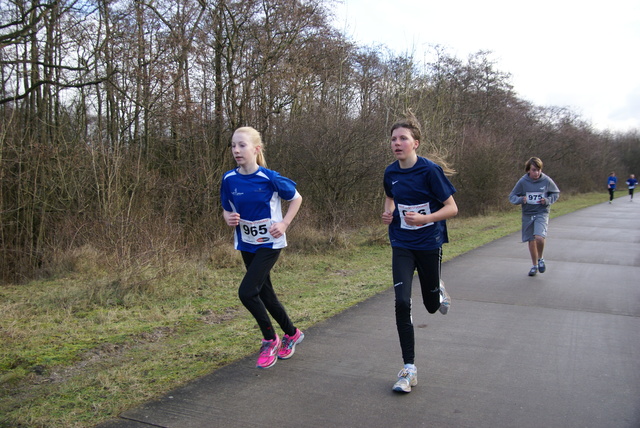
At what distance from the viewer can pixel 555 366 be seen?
436cm

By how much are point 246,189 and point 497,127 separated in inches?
1206

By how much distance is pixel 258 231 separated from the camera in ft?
14.1

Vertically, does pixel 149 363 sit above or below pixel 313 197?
below

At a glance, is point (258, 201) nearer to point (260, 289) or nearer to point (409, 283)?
point (260, 289)

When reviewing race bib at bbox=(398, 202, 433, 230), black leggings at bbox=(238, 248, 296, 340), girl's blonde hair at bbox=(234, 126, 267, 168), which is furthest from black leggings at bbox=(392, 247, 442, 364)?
girl's blonde hair at bbox=(234, 126, 267, 168)

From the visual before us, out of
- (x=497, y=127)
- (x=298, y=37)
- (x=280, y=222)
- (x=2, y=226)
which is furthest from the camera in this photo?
(x=497, y=127)

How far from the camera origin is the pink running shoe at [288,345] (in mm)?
4465

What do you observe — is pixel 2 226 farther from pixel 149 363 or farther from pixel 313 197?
pixel 149 363

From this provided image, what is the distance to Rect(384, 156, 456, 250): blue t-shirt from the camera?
4.04 meters

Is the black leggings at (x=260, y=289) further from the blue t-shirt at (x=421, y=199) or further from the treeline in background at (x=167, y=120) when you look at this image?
the treeline in background at (x=167, y=120)

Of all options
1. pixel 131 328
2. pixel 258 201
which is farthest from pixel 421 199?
pixel 131 328

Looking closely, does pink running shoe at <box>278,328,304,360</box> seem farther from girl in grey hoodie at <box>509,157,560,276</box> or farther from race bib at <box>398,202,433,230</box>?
girl in grey hoodie at <box>509,157,560,276</box>

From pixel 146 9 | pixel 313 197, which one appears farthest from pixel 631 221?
pixel 146 9

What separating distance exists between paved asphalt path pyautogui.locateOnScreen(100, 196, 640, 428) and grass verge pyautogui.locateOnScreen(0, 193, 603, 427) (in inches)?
13.4
